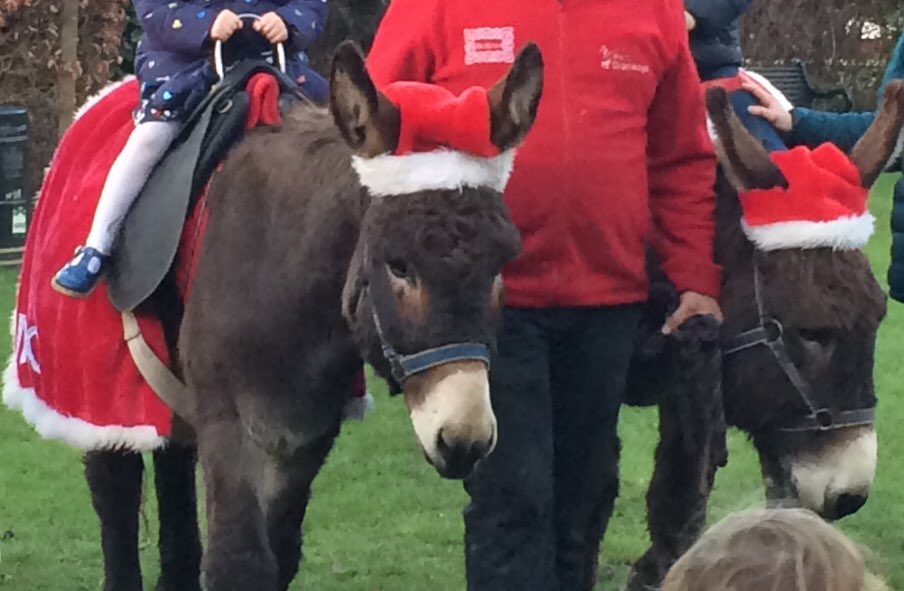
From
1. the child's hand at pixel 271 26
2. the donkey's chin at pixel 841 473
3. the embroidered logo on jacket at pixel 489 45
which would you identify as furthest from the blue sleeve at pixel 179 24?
the donkey's chin at pixel 841 473

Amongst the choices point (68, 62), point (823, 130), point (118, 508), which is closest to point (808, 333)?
point (823, 130)

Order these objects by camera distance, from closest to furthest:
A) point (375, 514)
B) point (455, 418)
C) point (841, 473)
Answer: point (455, 418)
point (841, 473)
point (375, 514)

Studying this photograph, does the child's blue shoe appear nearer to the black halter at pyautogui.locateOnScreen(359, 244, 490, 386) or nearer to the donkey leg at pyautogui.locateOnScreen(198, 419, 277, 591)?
the donkey leg at pyautogui.locateOnScreen(198, 419, 277, 591)

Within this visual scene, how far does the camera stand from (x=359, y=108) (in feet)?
10.1

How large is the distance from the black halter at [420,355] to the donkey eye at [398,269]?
0.06m

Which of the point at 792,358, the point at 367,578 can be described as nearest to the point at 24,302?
the point at 367,578

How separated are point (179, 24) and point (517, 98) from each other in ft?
4.54

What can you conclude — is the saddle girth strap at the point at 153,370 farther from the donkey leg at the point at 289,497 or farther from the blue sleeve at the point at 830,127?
the blue sleeve at the point at 830,127

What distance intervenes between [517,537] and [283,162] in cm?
100

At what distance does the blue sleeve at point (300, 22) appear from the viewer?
4211 millimetres

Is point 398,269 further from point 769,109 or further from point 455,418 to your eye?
point 769,109

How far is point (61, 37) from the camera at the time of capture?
1204 centimetres

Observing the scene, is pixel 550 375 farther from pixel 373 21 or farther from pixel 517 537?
pixel 373 21

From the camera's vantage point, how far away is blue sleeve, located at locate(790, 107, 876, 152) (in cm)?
440
